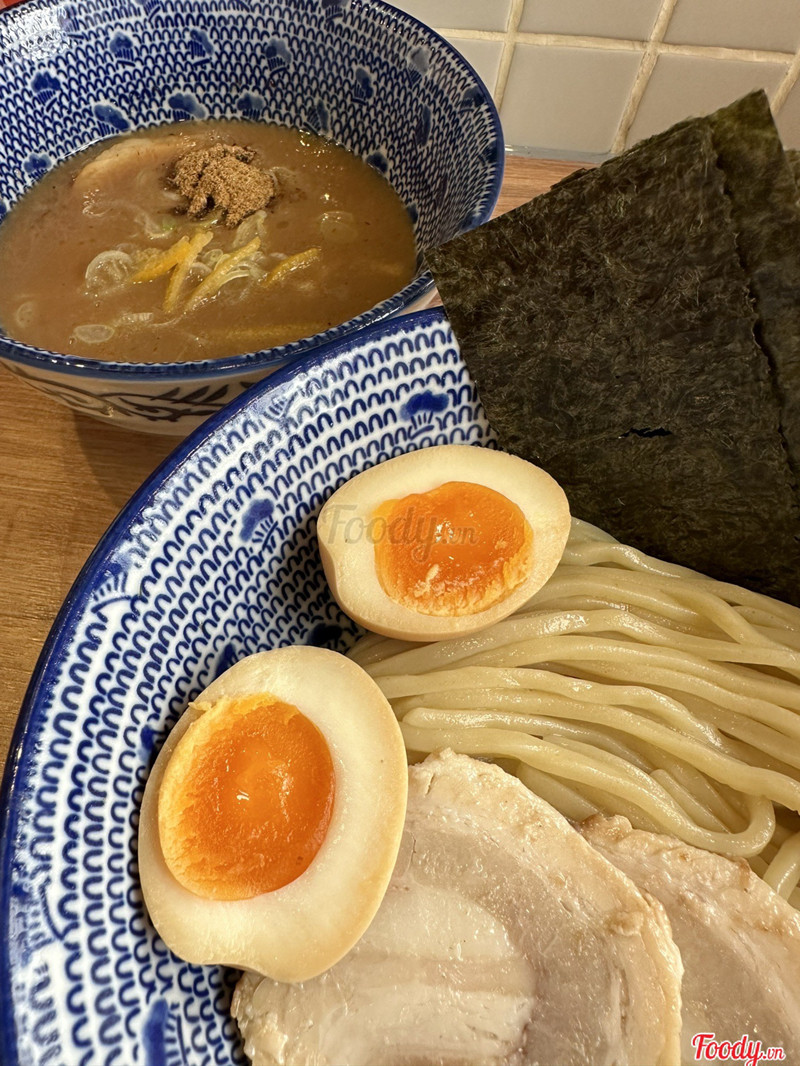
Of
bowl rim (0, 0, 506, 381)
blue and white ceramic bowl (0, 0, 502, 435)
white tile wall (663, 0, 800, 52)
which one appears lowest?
bowl rim (0, 0, 506, 381)

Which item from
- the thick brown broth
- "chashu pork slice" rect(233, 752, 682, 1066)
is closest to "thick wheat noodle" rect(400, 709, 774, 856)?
"chashu pork slice" rect(233, 752, 682, 1066)

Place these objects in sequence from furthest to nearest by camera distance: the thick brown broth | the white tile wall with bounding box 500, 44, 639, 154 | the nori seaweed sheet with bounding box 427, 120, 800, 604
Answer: the white tile wall with bounding box 500, 44, 639, 154 < the thick brown broth < the nori seaweed sheet with bounding box 427, 120, 800, 604

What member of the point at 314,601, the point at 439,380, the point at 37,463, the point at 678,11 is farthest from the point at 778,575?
the point at 678,11

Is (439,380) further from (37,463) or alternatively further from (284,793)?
(37,463)

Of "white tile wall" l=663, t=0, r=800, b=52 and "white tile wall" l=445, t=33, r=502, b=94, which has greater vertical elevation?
"white tile wall" l=663, t=0, r=800, b=52

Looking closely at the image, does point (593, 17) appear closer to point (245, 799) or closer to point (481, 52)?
point (481, 52)

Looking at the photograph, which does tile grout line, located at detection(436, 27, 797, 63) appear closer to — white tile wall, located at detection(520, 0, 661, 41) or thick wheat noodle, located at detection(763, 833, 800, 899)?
white tile wall, located at detection(520, 0, 661, 41)

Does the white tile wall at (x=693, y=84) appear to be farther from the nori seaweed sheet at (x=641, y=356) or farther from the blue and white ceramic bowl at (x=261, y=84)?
the nori seaweed sheet at (x=641, y=356)
